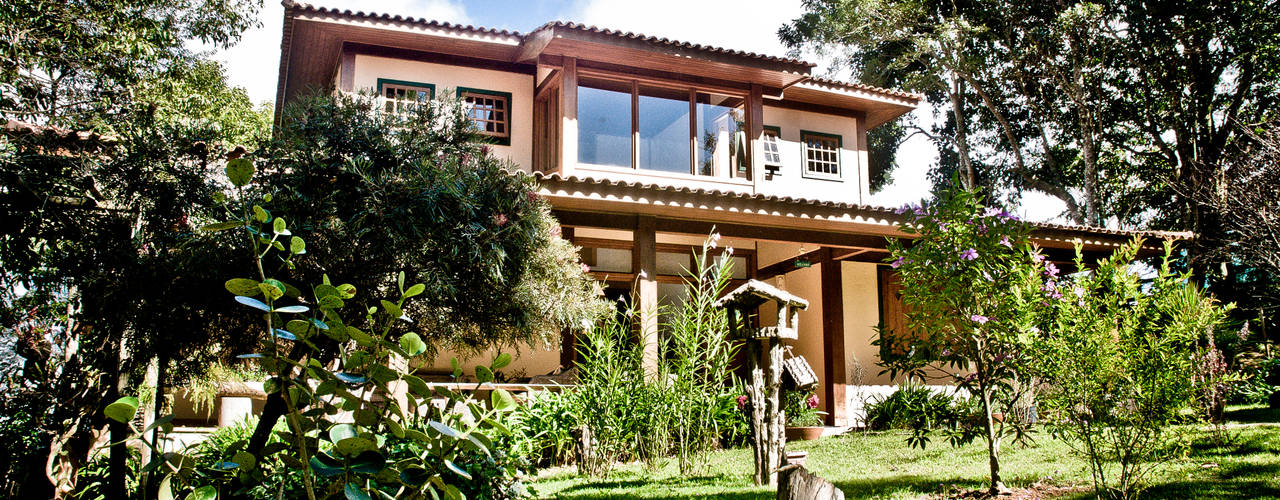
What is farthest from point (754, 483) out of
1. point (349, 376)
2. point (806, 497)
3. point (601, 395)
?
point (349, 376)

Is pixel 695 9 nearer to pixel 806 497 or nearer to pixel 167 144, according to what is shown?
pixel 167 144

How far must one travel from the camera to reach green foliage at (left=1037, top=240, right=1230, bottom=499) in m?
4.48

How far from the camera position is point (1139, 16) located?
51.8ft

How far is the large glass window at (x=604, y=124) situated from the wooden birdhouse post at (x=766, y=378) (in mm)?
5078

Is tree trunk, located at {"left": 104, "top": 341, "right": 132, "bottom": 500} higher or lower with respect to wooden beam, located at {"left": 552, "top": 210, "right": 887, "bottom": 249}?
lower

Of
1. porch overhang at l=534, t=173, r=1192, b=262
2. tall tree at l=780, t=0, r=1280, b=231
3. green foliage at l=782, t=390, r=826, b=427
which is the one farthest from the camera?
tall tree at l=780, t=0, r=1280, b=231

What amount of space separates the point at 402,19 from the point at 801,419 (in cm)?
720

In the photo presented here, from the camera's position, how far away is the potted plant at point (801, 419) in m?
10.3

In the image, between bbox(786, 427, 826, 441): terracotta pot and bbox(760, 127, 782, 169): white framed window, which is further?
bbox(760, 127, 782, 169): white framed window

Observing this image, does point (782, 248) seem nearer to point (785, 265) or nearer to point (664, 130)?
point (785, 265)

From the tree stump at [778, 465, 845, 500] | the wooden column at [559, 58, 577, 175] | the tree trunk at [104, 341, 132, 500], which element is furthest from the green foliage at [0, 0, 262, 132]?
the tree stump at [778, 465, 845, 500]

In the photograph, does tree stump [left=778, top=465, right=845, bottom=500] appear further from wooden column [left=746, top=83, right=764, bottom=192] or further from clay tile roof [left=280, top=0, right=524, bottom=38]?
wooden column [left=746, top=83, right=764, bottom=192]

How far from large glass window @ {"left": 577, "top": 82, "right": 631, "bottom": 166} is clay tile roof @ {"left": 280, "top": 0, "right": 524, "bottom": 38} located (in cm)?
134

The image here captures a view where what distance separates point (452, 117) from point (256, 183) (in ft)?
4.29
